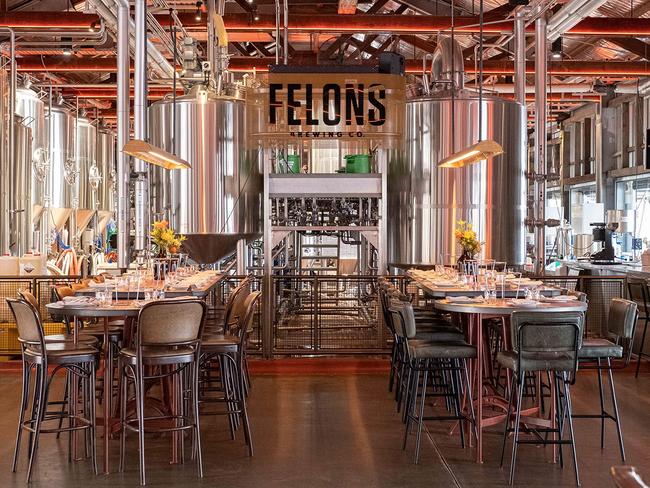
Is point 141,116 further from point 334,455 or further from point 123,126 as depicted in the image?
point 334,455

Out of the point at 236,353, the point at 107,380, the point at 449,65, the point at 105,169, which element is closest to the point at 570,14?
the point at 449,65

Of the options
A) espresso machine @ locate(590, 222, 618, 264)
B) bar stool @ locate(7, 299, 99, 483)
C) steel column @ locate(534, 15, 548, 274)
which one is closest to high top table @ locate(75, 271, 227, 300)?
bar stool @ locate(7, 299, 99, 483)

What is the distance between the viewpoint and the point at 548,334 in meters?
4.95

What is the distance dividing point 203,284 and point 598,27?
7318mm

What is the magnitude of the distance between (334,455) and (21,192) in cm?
899

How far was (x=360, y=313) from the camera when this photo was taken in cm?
1203

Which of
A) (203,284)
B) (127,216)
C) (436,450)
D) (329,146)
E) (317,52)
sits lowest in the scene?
(436,450)

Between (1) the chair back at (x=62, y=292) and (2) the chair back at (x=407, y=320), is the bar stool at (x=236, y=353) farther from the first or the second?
(1) the chair back at (x=62, y=292)

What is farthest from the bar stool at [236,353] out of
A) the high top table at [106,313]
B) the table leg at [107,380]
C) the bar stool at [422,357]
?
the bar stool at [422,357]

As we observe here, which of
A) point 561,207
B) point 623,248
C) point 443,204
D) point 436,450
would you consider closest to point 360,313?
point 443,204

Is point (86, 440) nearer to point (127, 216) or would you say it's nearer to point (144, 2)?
point (127, 216)

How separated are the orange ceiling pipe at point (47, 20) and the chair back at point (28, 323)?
7.40m

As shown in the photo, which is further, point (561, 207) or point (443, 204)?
point (561, 207)

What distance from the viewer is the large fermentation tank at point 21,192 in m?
12.6
